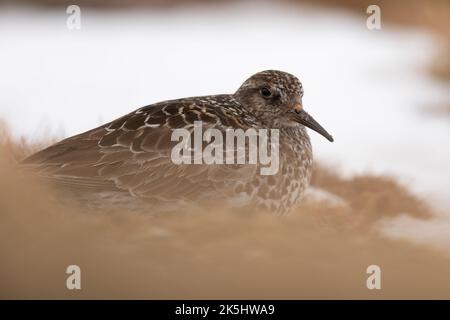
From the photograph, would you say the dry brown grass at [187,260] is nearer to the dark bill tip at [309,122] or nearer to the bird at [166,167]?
the bird at [166,167]

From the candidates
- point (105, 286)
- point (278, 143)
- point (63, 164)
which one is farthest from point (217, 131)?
point (105, 286)

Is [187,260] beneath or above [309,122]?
beneath

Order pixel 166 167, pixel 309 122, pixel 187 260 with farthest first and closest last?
pixel 309 122 < pixel 166 167 < pixel 187 260

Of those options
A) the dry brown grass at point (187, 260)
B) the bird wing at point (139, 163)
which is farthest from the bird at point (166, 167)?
the dry brown grass at point (187, 260)

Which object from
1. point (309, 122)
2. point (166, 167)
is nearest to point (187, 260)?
point (166, 167)

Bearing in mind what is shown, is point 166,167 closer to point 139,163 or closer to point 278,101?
point 139,163

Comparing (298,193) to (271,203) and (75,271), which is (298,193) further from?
(75,271)
